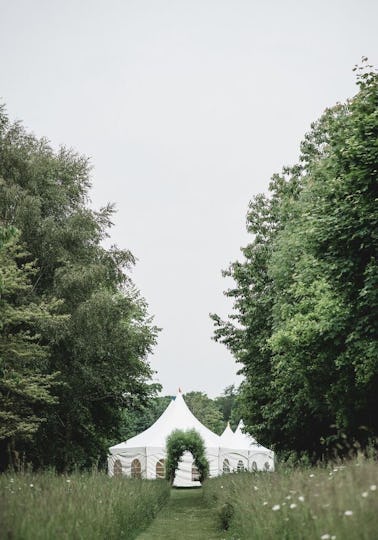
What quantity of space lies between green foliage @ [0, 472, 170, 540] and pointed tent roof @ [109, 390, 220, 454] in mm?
27231

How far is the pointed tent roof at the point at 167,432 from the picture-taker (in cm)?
4000

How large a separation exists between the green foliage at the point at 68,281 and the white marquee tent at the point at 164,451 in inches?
480

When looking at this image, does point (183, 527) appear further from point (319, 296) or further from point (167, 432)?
point (167, 432)

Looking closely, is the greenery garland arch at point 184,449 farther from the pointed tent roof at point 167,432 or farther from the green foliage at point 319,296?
the green foliage at point 319,296

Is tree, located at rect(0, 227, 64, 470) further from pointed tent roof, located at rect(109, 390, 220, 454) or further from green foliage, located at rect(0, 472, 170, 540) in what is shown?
pointed tent roof, located at rect(109, 390, 220, 454)

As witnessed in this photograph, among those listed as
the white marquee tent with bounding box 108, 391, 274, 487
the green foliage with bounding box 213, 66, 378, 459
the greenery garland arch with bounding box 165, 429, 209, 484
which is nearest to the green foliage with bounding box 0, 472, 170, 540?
the green foliage with bounding box 213, 66, 378, 459

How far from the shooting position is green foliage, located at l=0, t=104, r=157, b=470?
23.2m

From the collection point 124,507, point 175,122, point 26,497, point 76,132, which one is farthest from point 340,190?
point 175,122

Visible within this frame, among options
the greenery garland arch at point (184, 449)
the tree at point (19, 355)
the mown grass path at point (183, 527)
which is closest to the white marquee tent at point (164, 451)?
the greenery garland arch at point (184, 449)

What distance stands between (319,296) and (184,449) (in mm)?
23423

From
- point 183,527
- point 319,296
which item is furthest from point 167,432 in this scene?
point 319,296

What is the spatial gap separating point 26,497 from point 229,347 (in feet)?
71.3

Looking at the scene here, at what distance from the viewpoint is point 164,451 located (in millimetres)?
39406

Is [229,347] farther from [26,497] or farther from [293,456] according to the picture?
[26,497]
